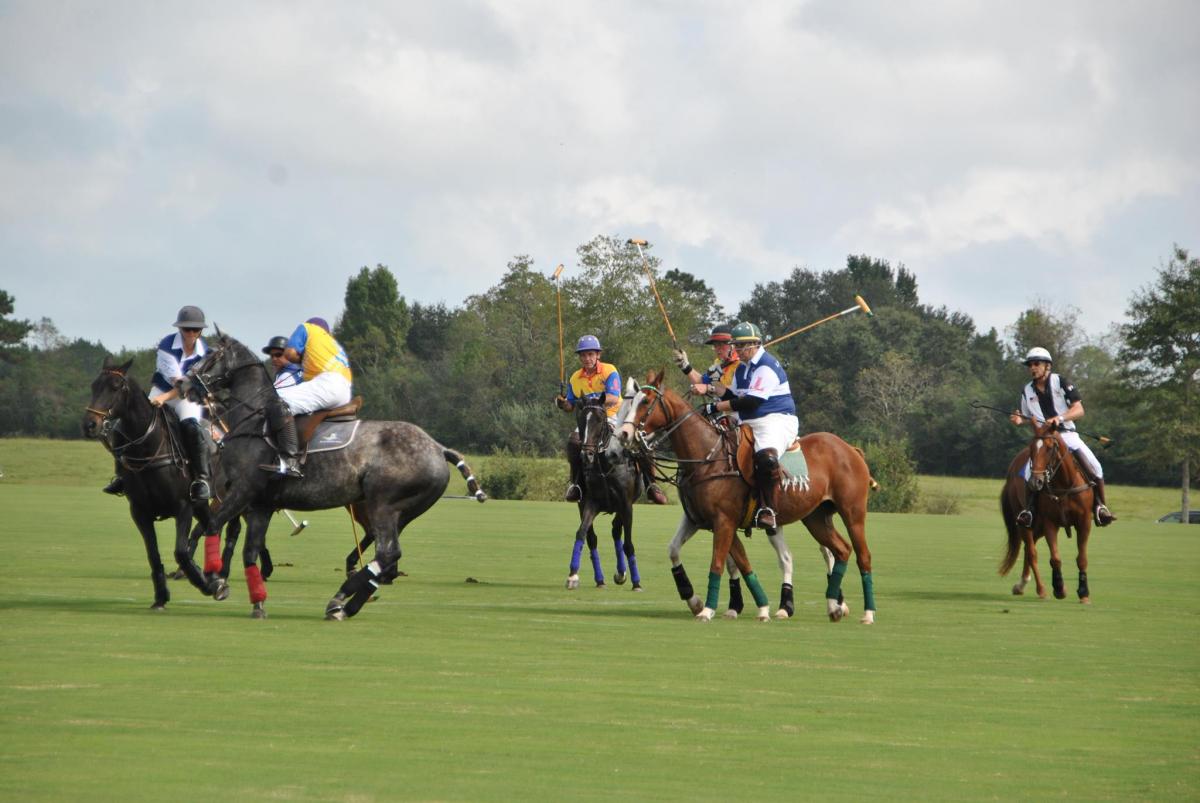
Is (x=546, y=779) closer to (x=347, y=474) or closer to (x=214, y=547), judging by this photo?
(x=347, y=474)

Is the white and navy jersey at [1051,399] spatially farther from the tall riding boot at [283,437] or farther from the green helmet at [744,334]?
the tall riding boot at [283,437]

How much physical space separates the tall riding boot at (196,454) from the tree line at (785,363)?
43.3 m

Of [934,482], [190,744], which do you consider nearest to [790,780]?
[190,744]

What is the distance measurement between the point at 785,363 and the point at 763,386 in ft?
288

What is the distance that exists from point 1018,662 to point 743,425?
3.80m

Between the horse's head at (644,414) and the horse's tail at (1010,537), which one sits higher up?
the horse's head at (644,414)

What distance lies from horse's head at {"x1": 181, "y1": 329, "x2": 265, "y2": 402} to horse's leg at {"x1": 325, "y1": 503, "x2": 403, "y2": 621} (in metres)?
1.72

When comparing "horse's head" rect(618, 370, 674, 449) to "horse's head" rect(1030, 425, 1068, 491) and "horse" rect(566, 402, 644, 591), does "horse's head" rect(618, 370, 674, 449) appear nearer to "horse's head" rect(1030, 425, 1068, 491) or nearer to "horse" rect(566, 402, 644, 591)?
"horse" rect(566, 402, 644, 591)

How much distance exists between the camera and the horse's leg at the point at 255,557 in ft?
43.5

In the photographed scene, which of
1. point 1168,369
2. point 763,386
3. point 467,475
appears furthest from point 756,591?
point 1168,369

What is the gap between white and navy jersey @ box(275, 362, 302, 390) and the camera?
14.9 m

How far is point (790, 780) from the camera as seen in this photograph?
718cm

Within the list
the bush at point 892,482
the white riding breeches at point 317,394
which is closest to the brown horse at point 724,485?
the white riding breeches at point 317,394

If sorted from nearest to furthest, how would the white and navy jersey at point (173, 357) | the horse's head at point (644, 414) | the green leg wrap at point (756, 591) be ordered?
the horse's head at point (644, 414) → the green leg wrap at point (756, 591) → the white and navy jersey at point (173, 357)
